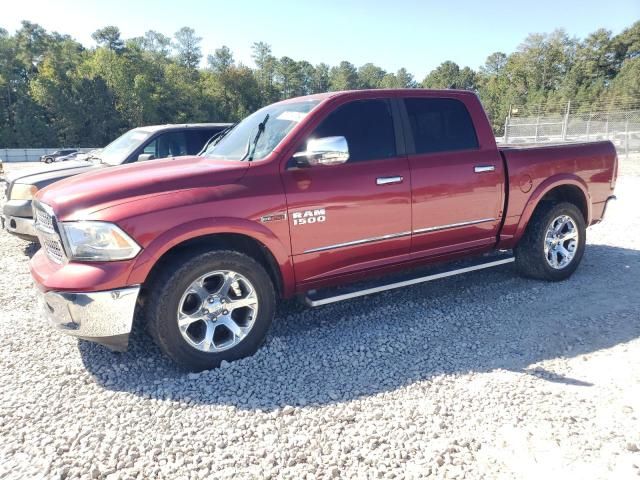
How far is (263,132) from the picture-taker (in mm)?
3930

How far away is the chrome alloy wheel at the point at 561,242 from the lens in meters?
4.89

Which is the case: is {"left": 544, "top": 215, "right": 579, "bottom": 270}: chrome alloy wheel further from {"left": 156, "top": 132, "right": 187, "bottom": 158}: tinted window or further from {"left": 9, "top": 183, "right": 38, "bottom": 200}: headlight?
{"left": 9, "top": 183, "right": 38, "bottom": 200}: headlight

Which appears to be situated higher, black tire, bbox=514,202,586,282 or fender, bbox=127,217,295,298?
fender, bbox=127,217,295,298

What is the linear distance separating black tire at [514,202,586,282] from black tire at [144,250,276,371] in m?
3.00

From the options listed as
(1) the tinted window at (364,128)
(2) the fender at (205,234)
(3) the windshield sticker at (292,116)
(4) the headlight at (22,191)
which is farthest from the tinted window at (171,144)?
(2) the fender at (205,234)

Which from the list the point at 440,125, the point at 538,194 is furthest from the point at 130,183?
the point at 538,194

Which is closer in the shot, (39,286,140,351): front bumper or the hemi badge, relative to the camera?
(39,286,140,351): front bumper

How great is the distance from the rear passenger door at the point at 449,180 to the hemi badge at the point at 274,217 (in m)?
1.21

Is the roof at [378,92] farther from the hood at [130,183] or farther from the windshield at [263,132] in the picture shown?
the hood at [130,183]

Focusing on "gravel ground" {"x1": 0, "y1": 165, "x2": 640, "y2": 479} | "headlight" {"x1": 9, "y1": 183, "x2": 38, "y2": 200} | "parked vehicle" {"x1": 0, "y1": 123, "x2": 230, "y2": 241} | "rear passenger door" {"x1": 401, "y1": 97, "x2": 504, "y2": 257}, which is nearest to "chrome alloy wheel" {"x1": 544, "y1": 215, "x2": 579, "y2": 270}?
"gravel ground" {"x1": 0, "y1": 165, "x2": 640, "y2": 479}

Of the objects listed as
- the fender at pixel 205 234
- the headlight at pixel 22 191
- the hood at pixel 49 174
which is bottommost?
the fender at pixel 205 234

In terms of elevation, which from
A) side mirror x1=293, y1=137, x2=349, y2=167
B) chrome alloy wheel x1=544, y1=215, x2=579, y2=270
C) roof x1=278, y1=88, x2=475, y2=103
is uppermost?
roof x1=278, y1=88, x2=475, y2=103

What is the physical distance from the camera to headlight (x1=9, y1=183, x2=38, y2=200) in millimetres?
6121

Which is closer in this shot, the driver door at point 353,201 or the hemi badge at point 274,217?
the hemi badge at point 274,217
